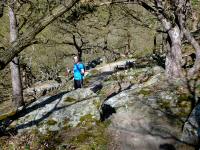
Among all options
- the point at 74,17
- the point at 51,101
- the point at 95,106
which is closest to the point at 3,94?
the point at 74,17

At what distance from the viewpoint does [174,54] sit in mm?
16422

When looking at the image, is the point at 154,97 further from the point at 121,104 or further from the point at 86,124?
the point at 86,124

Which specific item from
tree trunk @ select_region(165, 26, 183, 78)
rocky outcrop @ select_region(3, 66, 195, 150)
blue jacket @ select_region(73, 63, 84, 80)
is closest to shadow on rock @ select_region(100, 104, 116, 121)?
rocky outcrop @ select_region(3, 66, 195, 150)

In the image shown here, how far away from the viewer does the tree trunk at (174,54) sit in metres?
16.2

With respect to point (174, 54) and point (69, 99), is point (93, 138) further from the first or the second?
point (174, 54)

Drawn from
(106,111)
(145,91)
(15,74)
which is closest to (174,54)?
(145,91)

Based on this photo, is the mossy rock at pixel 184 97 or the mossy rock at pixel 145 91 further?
the mossy rock at pixel 145 91

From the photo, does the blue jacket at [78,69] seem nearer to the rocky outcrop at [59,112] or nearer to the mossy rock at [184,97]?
the rocky outcrop at [59,112]

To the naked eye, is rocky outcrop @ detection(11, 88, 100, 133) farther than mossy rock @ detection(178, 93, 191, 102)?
Yes

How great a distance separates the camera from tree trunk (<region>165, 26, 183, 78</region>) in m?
16.2

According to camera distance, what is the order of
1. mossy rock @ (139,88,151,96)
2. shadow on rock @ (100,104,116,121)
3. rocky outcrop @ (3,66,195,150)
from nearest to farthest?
1. rocky outcrop @ (3,66,195,150)
2. shadow on rock @ (100,104,116,121)
3. mossy rock @ (139,88,151,96)

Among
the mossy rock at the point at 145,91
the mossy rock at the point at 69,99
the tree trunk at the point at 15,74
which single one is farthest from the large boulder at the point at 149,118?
the tree trunk at the point at 15,74

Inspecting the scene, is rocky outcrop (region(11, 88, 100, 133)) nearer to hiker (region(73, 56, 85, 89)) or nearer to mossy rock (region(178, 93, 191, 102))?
hiker (region(73, 56, 85, 89))

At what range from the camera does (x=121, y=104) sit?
13.5 metres
